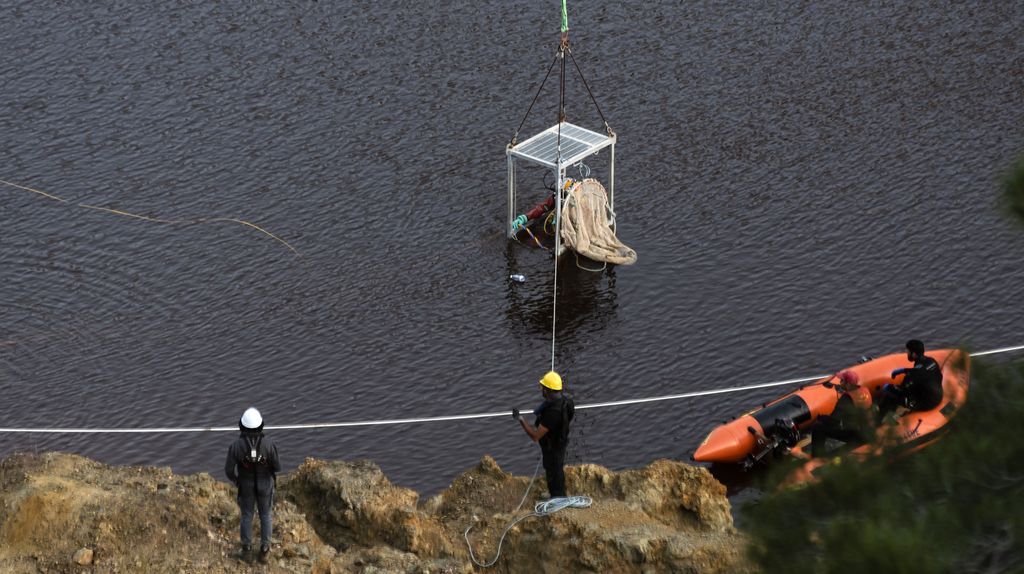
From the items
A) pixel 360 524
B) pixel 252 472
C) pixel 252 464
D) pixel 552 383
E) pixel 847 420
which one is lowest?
pixel 360 524

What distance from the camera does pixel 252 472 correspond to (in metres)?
15.6

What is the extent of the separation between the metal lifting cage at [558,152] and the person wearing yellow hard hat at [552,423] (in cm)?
1218

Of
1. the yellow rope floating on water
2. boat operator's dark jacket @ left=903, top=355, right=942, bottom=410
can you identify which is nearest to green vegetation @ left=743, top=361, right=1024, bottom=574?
boat operator's dark jacket @ left=903, top=355, right=942, bottom=410

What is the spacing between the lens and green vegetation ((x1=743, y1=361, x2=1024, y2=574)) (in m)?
Answer: 8.02

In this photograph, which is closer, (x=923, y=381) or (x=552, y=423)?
(x=552, y=423)

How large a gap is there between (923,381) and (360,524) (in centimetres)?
903

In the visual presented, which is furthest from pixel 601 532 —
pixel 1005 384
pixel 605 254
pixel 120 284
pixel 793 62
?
pixel 793 62

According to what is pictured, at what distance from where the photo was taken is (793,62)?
3566 centimetres

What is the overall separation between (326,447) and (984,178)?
1622 centimetres

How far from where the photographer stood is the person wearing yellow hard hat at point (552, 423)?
54.3ft

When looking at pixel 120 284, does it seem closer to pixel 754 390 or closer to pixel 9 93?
pixel 9 93

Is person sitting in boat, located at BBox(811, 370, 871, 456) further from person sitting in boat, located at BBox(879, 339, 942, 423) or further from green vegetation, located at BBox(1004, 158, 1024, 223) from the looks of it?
green vegetation, located at BBox(1004, 158, 1024, 223)

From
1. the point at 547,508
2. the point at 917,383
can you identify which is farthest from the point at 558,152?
the point at 547,508

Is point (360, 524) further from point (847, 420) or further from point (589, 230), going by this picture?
point (589, 230)
